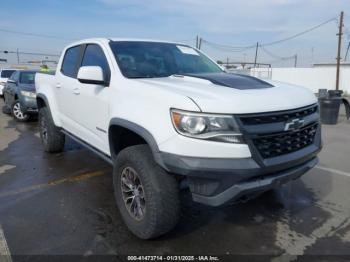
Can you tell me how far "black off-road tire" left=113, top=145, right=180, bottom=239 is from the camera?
9.58 ft

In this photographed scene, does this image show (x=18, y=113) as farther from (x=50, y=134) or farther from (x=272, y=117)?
(x=272, y=117)

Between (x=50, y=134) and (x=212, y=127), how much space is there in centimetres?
430

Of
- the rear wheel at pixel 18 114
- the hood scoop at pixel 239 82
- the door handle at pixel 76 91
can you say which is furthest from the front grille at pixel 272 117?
the rear wheel at pixel 18 114

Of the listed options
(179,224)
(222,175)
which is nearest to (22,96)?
(179,224)

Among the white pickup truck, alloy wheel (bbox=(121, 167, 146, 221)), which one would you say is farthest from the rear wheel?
alloy wheel (bbox=(121, 167, 146, 221))

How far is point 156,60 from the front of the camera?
162 inches

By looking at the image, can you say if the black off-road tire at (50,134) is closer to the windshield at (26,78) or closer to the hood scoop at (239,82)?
the hood scoop at (239,82)

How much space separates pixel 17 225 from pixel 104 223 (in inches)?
35.6

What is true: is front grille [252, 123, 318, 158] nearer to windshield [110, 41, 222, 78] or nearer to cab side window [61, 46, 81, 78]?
windshield [110, 41, 222, 78]

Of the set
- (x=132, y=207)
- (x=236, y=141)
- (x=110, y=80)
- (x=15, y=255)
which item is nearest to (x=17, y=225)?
(x=15, y=255)

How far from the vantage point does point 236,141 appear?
268 cm

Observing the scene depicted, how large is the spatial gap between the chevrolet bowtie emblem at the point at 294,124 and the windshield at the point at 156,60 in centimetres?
149

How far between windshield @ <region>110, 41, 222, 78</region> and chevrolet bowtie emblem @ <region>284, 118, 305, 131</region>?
1.49 metres

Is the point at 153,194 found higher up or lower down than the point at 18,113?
higher up
